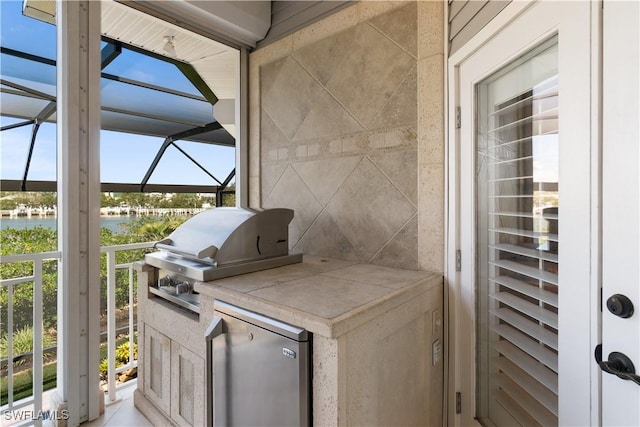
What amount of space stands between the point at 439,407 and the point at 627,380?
96cm

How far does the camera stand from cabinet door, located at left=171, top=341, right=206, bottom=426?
1.61 m

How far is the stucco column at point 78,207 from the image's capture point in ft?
5.98

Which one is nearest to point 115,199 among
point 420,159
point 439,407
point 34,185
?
point 34,185

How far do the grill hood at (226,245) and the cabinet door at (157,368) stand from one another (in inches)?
17.4

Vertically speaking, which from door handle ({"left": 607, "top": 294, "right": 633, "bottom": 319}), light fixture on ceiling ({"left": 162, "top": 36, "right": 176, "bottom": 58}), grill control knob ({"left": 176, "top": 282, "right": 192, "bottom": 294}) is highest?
light fixture on ceiling ({"left": 162, "top": 36, "right": 176, "bottom": 58})

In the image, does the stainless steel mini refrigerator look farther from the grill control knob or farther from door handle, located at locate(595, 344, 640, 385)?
door handle, located at locate(595, 344, 640, 385)

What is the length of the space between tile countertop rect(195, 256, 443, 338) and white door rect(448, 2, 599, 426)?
0.35 metres

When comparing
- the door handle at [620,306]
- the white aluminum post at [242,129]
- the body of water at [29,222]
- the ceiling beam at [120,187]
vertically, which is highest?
the white aluminum post at [242,129]

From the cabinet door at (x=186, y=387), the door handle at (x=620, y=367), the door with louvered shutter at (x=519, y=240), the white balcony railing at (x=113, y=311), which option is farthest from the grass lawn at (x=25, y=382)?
the door handle at (x=620, y=367)

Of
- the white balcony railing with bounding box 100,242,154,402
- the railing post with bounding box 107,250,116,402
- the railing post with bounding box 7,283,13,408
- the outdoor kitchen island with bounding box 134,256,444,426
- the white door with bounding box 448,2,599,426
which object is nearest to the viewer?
the white door with bounding box 448,2,599,426

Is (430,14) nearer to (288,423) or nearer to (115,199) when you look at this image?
(288,423)

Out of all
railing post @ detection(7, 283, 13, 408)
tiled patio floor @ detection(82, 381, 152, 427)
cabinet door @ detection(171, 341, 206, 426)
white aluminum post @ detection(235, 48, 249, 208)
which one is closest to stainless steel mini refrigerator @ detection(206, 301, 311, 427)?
cabinet door @ detection(171, 341, 206, 426)

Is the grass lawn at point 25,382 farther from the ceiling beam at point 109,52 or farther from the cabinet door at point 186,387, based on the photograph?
the ceiling beam at point 109,52

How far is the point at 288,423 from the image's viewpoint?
1.17 metres
